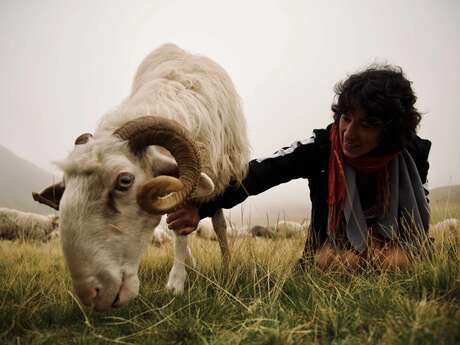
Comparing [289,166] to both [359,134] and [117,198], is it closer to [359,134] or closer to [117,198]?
[359,134]

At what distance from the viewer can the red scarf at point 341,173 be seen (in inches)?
112

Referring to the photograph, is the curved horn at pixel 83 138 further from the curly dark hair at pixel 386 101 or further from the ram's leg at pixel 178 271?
the curly dark hair at pixel 386 101

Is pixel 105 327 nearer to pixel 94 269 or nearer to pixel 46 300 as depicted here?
pixel 94 269

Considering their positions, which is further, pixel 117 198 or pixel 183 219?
pixel 183 219

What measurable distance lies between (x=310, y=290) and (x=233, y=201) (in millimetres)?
1092

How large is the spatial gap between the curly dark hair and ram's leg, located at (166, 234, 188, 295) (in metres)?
1.86

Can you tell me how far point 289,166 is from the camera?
313 centimetres

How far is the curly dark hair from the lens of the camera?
8.77 feet

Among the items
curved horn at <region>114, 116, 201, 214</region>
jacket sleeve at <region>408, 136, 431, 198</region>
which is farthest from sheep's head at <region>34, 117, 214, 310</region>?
jacket sleeve at <region>408, 136, 431, 198</region>

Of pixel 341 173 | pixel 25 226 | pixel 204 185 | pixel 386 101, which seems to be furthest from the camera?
pixel 25 226

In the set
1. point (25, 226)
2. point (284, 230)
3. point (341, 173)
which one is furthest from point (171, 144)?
point (25, 226)

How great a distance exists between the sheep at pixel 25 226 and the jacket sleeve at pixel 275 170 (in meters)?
6.16

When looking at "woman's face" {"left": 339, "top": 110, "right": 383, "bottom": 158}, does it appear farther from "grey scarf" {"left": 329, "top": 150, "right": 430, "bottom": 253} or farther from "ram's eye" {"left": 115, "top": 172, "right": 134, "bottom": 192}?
"ram's eye" {"left": 115, "top": 172, "right": 134, "bottom": 192}

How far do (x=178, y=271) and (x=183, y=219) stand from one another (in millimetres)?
508
